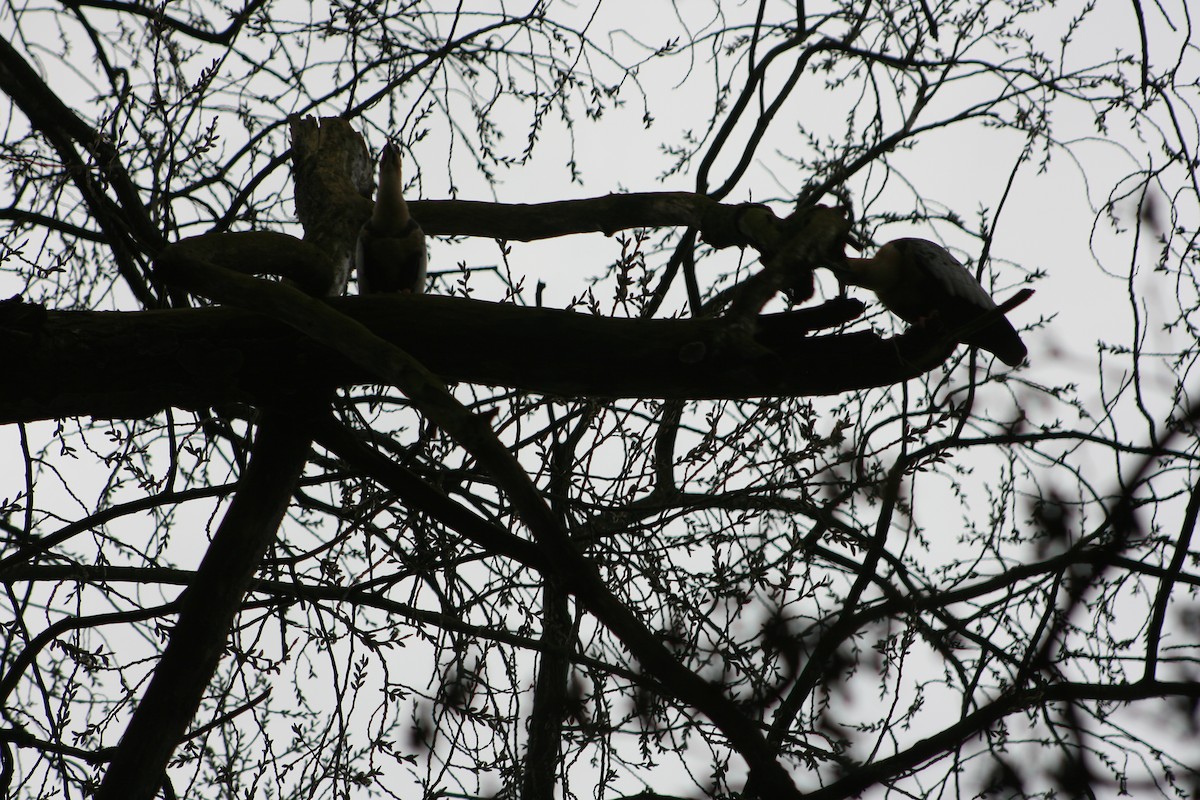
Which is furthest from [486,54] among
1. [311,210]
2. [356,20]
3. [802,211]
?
[802,211]

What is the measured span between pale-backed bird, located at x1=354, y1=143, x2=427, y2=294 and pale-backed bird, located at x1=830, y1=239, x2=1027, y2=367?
64.3 inches

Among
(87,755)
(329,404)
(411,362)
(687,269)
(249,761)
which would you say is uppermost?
(687,269)

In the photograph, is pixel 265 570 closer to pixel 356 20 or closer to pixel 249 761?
pixel 249 761

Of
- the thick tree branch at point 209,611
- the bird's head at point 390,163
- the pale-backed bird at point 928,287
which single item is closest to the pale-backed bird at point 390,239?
the bird's head at point 390,163

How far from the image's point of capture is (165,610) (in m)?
2.57

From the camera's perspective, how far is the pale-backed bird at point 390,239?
11.1ft

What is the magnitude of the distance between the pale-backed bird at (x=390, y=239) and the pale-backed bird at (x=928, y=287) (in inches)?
64.3

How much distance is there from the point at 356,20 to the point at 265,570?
205 centimetres

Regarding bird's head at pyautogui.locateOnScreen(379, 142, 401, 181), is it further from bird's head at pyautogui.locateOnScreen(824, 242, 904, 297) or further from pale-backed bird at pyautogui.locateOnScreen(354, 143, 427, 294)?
bird's head at pyautogui.locateOnScreen(824, 242, 904, 297)

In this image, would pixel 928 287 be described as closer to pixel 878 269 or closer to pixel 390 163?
pixel 878 269

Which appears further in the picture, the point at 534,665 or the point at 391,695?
the point at 534,665

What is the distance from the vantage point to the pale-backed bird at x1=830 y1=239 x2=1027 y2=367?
3.24 meters

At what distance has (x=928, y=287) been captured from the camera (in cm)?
347

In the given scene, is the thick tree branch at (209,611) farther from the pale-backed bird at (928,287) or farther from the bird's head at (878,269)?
the bird's head at (878,269)
